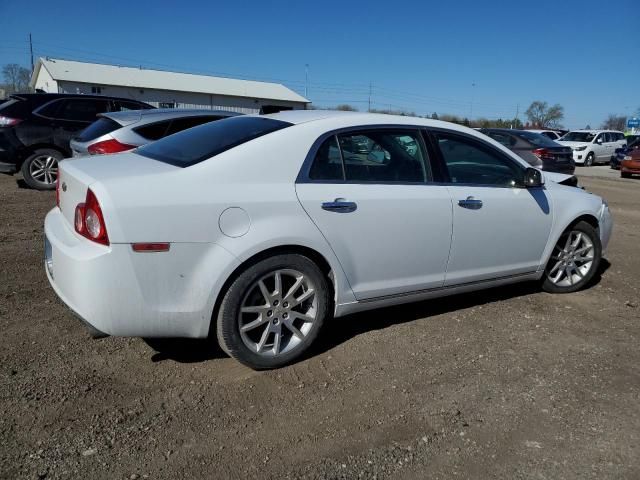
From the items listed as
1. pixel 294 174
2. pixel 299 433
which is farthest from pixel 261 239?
pixel 299 433

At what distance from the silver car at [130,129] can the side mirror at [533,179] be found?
4253mm

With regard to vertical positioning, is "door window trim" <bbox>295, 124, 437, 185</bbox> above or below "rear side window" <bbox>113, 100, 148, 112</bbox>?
below

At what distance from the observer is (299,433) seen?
2766mm

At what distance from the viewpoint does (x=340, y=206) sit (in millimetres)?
3402

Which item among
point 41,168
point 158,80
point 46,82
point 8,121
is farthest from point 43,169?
point 46,82

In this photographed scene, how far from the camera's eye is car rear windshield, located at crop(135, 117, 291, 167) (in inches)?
131

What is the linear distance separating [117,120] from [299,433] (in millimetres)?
6244

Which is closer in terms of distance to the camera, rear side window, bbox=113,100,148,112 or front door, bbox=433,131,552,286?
front door, bbox=433,131,552,286

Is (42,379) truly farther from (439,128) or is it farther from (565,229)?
(565,229)

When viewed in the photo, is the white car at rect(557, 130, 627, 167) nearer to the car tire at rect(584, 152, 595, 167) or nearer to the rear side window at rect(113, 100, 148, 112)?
the car tire at rect(584, 152, 595, 167)

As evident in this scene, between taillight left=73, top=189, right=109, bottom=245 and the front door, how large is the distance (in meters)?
2.38

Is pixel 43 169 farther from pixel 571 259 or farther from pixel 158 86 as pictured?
pixel 158 86

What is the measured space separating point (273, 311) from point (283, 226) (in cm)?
54

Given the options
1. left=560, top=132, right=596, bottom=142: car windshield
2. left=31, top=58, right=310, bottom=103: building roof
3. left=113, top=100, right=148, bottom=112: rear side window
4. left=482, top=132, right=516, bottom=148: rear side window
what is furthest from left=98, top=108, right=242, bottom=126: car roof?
left=31, top=58, right=310, bottom=103: building roof
